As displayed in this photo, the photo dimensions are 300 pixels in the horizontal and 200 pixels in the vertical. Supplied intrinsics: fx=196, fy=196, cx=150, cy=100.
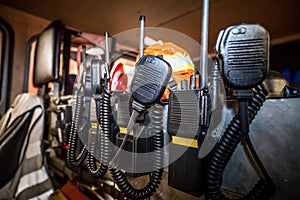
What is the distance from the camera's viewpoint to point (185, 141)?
1.68 ft

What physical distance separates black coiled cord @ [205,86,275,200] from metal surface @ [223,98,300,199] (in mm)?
39

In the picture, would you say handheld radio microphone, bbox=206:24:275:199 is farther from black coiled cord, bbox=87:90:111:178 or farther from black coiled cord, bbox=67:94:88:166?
black coiled cord, bbox=67:94:88:166

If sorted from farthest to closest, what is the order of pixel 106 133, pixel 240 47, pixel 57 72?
pixel 57 72 < pixel 106 133 < pixel 240 47

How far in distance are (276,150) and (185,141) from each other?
21 cm

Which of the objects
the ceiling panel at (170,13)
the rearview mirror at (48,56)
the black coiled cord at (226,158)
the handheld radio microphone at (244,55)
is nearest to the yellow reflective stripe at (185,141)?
the black coiled cord at (226,158)

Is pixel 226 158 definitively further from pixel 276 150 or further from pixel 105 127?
pixel 105 127

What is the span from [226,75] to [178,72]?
0.30 meters

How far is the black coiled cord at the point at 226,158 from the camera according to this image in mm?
445

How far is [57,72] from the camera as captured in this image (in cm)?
165

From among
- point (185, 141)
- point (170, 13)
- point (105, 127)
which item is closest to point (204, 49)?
point (185, 141)

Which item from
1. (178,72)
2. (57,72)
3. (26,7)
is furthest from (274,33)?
(26,7)

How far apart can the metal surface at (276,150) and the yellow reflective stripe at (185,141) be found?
13 cm

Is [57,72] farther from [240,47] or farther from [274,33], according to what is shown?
[274,33]

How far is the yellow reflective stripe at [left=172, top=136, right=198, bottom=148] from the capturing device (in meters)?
0.49
